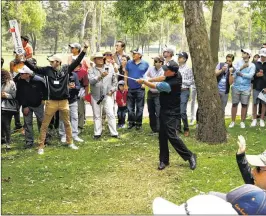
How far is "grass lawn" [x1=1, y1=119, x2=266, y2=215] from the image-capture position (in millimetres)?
5773

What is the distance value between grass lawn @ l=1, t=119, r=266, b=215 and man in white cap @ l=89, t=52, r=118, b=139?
0.39 m

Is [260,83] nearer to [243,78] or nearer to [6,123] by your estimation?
[243,78]

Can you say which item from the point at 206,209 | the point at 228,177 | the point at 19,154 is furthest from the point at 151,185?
the point at 206,209

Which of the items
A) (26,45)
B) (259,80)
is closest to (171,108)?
(259,80)

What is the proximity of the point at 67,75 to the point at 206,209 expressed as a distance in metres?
6.55

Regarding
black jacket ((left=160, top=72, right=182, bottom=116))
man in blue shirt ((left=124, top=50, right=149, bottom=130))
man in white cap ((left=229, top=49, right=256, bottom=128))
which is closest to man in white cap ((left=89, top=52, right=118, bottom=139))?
man in blue shirt ((left=124, top=50, right=149, bottom=130))

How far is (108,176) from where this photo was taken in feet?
22.8

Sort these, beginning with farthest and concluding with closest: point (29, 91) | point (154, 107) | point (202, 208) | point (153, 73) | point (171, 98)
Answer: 1. point (154, 107)
2. point (153, 73)
3. point (29, 91)
4. point (171, 98)
5. point (202, 208)

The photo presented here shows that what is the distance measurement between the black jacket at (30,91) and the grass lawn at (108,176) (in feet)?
3.18

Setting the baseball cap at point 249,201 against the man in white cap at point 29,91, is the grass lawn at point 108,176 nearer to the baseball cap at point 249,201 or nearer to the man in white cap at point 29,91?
the man in white cap at point 29,91

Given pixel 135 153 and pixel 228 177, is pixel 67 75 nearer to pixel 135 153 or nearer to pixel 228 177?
pixel 135 153

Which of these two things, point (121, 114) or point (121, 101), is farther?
point (121, 114)

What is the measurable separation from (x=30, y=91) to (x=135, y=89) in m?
2.76

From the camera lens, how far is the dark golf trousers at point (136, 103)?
34.2 feet
